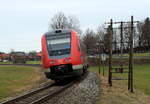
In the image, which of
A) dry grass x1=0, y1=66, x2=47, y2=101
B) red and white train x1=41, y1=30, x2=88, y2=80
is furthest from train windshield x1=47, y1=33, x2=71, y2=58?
dry grass x1=0, y1=66, x2=47, y2=101

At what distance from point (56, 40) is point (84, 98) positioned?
7.52 meters

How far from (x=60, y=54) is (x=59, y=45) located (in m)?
0.65

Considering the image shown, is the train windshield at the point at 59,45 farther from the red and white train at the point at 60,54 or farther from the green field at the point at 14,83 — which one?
the green field at the point at 14,83

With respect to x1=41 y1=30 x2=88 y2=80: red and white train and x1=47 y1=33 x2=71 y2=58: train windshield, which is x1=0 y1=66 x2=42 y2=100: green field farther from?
x1=47 y1=33 x2=71 y2=58: train windshield

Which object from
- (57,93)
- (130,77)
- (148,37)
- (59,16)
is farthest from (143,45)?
(57,93)

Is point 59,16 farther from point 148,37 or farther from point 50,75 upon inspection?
point 50,75

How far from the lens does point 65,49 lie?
1898cm

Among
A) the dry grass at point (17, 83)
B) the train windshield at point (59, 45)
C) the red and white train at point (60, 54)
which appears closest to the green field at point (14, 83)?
the dry grass at point (17, 83)

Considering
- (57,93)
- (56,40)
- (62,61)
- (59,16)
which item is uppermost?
(59,16)

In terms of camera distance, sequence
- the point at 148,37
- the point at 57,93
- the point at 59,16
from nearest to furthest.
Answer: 1. the point at 57,93
2. the point at 59,16
3. the point at 148,37

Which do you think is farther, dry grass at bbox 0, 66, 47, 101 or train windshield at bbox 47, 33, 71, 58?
train windshield at bbox 47, 33, 71, 58

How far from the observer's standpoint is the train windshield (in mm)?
18875

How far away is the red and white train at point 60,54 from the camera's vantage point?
18.6 m

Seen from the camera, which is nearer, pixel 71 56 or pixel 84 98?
pixel 84 98
